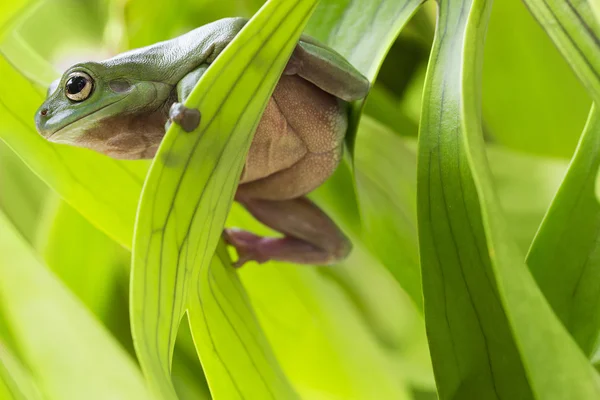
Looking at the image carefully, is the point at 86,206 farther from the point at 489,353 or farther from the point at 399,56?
the point at 399,56

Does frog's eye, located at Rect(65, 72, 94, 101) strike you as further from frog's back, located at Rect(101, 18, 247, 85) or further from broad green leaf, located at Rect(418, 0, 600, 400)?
broad green leaf, located at Rect(418, 0, 600, 400)

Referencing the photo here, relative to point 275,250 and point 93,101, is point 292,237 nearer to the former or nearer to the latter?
point 275,250

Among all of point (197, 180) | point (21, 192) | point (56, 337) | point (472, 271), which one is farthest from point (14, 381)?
point (21, 192)

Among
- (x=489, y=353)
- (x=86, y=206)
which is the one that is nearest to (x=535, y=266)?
(x=489, y=353)

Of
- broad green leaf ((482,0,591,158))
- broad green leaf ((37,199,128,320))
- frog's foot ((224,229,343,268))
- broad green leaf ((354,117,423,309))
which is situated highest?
broad green leaf ((37,199,128,320))

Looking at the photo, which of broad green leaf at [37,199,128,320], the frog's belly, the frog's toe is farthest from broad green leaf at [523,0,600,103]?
broad green leaf at [37,199,128,320]

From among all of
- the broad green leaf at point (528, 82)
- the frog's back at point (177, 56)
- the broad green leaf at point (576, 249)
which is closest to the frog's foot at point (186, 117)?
the frog's back at point (177, 56)

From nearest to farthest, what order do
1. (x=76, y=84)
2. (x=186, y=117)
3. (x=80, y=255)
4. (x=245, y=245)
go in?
(x=186, y=117), (x=76, y=84), (x=245, y=245), (x=80, y=255)

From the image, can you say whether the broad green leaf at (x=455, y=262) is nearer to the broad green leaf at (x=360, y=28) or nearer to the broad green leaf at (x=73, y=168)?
the broad green leaf at (x=360, y=28)
